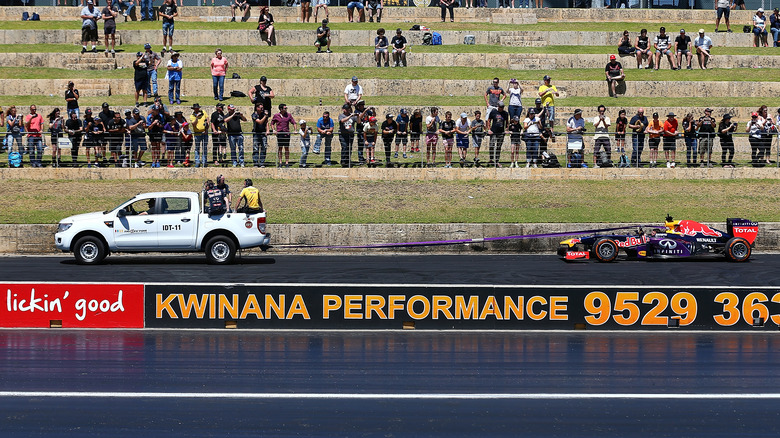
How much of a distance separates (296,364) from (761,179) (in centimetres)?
1979

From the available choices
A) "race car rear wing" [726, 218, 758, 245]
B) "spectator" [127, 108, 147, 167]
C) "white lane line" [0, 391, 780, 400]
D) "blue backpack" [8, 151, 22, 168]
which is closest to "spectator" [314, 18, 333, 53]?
"spectator" [127, 108, 147, 167]

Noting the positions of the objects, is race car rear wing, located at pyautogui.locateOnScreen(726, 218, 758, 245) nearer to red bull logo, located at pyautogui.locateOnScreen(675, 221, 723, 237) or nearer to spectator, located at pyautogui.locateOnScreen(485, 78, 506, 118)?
red bull logo, located at pyautogui.locateOnScreen(675, 221, 723, 237)

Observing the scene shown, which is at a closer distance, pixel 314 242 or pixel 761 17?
pixel 314 242

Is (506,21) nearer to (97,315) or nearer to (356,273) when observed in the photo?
(356,273)

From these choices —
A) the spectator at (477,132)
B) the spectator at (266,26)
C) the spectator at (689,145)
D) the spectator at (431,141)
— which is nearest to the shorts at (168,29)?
the spectator at (266,26)

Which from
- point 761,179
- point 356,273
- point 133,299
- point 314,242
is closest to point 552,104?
point 761,179

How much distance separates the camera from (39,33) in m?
38.3

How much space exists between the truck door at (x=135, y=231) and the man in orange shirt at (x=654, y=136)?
1439 cm

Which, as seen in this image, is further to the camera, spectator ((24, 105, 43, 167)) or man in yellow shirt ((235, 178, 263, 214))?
spectator ((24, 105, 43, 167))

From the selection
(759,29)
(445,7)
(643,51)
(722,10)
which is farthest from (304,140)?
(759,29)

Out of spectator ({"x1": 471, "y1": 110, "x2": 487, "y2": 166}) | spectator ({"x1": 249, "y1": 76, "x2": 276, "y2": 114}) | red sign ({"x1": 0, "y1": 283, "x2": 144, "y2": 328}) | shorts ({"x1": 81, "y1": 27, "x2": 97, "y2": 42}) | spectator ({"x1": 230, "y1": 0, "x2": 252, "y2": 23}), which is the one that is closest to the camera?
red sign ({"x1": 0, "y1": 283, "x2": 144, "y2": 328})

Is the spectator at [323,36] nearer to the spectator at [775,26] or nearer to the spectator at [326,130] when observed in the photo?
the spectator at [326,130]

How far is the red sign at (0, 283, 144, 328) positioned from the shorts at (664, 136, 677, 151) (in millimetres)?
18526

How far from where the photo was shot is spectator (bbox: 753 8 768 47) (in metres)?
38.1
